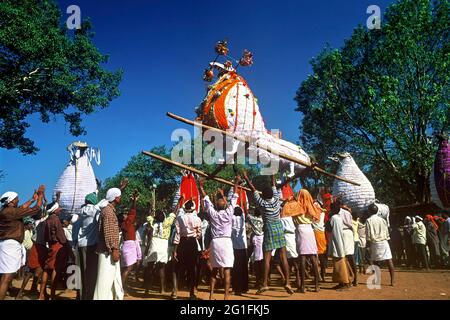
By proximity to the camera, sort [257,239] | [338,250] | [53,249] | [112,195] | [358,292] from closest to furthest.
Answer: [112,195] < [53,249] < [358,292] < [338,250] < [257,239]

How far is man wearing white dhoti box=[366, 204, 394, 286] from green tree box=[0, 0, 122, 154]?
11409 mm

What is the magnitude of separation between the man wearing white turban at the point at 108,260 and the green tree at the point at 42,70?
8813mm

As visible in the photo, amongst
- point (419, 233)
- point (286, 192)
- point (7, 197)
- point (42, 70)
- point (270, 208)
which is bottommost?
point (419, 233)

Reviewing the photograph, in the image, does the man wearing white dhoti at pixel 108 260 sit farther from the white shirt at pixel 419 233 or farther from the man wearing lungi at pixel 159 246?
the white shirt at pixel 419 233

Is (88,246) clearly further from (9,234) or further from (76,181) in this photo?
(76,181)

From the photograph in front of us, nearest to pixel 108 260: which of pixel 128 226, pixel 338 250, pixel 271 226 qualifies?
pixel 128 226

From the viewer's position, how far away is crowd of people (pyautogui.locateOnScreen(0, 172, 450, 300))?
5562mm

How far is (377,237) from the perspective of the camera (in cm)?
811

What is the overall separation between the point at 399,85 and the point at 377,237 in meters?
9.29

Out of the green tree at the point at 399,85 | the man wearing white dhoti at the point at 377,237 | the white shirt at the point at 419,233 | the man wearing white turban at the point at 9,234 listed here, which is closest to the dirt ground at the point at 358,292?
the man wearing white dhoti at the point at 377,237

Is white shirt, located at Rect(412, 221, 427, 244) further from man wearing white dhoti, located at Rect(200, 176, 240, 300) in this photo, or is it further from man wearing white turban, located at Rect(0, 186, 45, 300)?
man wearing white turban, located at Rect(0, 186, 45, 300)

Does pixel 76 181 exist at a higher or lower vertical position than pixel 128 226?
higher

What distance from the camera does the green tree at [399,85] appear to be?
14078 millimetres

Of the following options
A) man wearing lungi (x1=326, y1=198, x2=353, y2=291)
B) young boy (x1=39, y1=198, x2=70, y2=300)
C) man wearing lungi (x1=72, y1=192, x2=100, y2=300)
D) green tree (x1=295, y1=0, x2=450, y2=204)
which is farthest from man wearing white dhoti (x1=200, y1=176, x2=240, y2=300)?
green tree (x1=295, y1=0, x2=450, y2=204)
